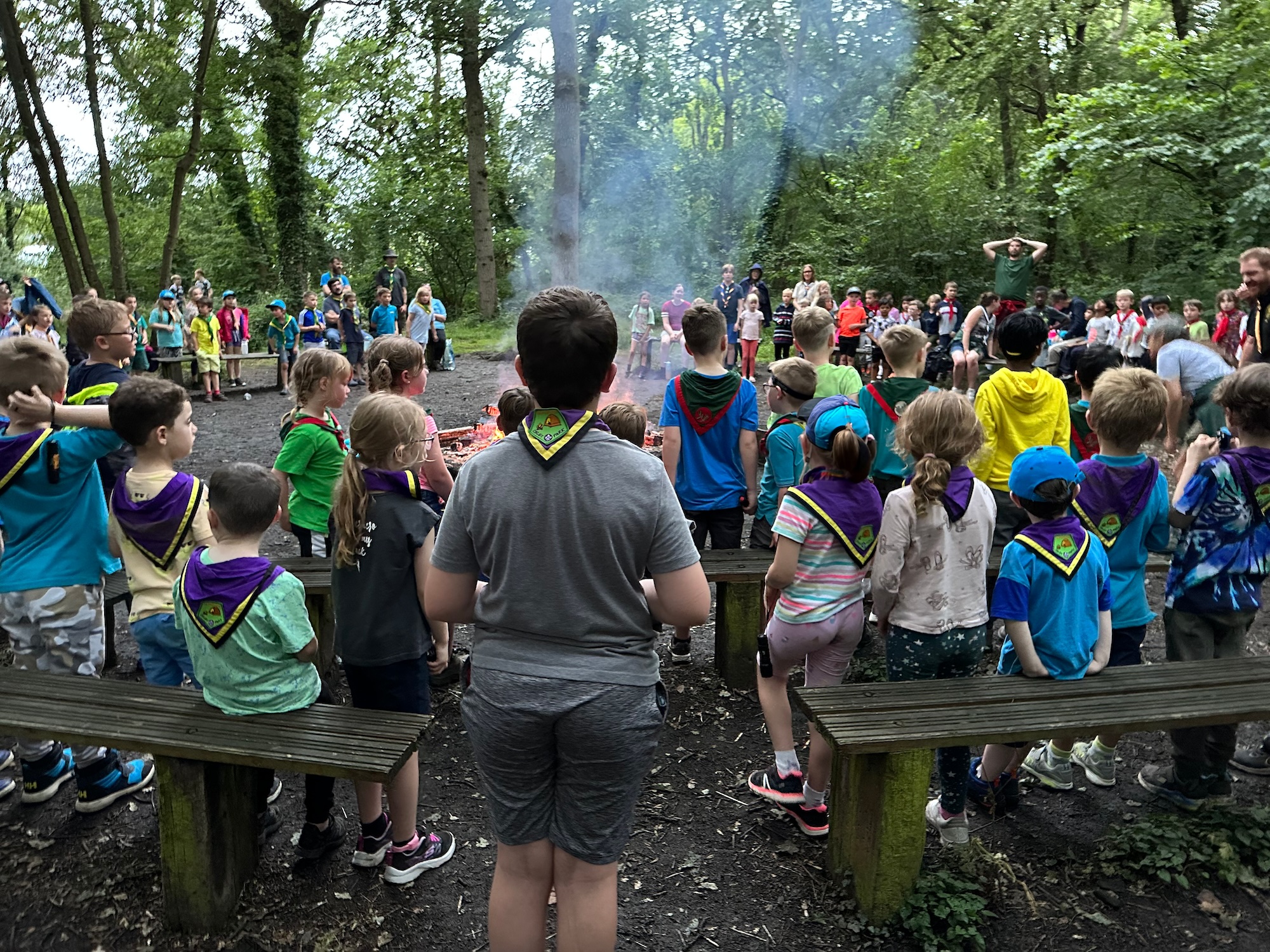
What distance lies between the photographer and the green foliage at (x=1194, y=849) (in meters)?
3.18

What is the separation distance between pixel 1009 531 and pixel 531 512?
3490mm

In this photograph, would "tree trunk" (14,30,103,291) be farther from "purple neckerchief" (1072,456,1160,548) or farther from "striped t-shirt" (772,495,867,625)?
"purple neckerchief" (1072,456,1160,548)

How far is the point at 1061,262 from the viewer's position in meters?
23.4

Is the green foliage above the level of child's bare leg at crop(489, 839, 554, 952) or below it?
below

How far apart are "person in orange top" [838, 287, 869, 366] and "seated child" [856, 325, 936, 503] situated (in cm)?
1128

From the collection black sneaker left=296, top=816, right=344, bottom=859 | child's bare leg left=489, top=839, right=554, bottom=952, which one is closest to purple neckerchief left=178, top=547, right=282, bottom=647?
black sneaker left=296, top=816, right=344, bottom=859

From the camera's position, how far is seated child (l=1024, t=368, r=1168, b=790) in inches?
133

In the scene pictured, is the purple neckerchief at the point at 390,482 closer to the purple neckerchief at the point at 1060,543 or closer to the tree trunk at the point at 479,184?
the purple neckerchief at the point at 1060,543

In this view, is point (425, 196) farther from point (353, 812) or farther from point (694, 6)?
point (353, 812)

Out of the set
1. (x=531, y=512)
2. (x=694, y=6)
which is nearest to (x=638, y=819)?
(x=531, y=512)

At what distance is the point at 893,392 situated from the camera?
4.69 meters

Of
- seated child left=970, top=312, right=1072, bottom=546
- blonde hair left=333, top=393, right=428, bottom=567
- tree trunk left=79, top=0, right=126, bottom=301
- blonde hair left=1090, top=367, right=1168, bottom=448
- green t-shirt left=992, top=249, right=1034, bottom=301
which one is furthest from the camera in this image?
tree trunk left=79, top=0, right=126, bottom=301

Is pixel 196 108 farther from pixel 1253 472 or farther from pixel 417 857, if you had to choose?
pixel 1253 472

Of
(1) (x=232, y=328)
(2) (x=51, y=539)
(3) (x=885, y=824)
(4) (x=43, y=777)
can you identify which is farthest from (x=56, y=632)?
(1) (x=232, y=328)
